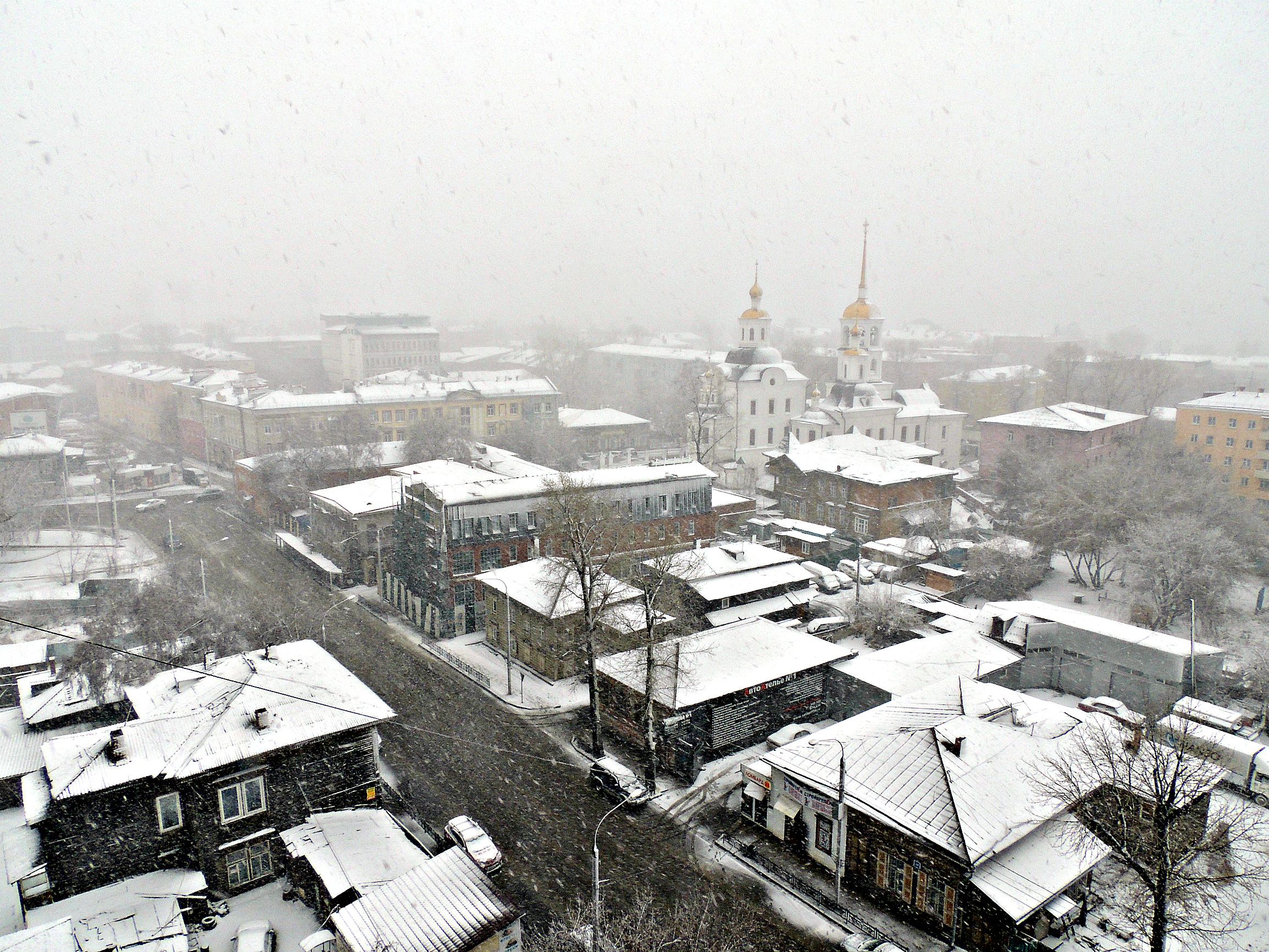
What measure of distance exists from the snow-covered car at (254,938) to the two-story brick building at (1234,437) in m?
52.1

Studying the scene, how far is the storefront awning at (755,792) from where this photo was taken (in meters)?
18.3

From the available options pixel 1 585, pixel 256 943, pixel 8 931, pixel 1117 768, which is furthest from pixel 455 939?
pixel 1 585

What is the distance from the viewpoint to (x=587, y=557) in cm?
2052

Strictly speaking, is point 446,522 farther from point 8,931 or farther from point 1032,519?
point 1032,519

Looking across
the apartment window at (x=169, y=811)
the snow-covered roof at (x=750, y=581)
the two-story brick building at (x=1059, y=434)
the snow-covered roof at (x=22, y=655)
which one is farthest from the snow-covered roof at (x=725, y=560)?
the two-story brick building at (x=1059, y=434)

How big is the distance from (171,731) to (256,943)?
4.87 meters

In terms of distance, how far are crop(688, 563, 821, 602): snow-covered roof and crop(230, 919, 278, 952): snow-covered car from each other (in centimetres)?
1629

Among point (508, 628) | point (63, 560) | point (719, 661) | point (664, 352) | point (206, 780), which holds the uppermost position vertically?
point (664, 352)

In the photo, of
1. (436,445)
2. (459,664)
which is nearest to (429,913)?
(459,664)

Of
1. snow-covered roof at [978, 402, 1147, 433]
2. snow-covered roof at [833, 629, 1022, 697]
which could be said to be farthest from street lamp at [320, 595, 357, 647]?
snow-covered roof at [978, 402, 1147, 433]

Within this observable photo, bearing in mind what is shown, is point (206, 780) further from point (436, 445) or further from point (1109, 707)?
point (436, 445)

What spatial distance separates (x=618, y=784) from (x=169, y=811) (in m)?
9.69

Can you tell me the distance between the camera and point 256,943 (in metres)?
14.2

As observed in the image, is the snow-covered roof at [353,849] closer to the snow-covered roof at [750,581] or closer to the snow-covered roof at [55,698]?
the snow-covered roof at [55,698]
